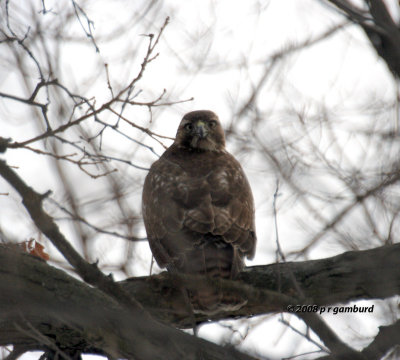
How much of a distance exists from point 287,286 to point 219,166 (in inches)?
75.4

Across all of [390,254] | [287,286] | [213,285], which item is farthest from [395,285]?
[213,285]

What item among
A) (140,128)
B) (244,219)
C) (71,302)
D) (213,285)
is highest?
(244,219)

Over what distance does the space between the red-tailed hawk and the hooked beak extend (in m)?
0.39

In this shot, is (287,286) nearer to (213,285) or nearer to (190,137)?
(213,285)

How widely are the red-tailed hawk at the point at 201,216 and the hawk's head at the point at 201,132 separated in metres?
0.38

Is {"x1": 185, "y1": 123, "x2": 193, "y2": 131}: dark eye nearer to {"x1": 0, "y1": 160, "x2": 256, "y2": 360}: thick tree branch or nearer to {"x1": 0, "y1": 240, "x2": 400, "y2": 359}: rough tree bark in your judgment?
{"x1": 0, "y1": 240, "x2": 400, "y2": 359}: rough tree bark

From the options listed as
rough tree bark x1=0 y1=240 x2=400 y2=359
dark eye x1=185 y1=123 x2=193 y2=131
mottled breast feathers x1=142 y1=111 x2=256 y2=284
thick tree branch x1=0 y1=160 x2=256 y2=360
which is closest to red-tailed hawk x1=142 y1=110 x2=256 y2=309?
mottled breast feathers x1=142 y1=111 x2=256 y2=284

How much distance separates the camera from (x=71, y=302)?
13.4ft

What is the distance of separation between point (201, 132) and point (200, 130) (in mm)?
30

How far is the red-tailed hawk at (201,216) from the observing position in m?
5.43

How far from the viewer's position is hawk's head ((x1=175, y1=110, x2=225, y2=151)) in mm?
7441

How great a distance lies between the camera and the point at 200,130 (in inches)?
292
